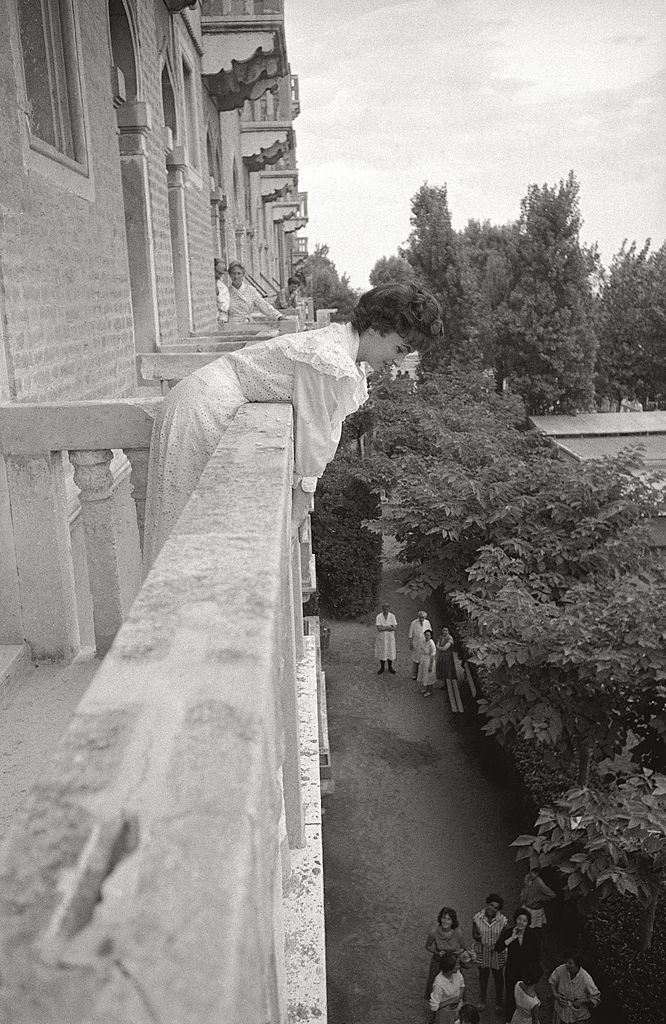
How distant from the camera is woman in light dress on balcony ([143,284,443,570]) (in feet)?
9.68

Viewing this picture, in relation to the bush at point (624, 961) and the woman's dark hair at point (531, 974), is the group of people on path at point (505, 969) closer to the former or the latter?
the woman's dark hair at point (531, 974)

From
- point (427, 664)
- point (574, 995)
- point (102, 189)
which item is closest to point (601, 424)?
point (427, 664)

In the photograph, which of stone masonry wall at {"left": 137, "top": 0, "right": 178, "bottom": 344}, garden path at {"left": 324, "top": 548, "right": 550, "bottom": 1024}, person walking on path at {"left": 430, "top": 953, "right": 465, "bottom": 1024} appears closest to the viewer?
person walking on path at {"left": 430, "top": 953, "right": 465, "bottom": 1024}

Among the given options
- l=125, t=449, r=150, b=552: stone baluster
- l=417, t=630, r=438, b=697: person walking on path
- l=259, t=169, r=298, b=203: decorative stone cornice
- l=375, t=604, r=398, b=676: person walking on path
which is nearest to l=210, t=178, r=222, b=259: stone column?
l=375, t=604, r=398, b=676: person walking on path

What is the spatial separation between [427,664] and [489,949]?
5.87 metres

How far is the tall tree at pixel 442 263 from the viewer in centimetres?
2700

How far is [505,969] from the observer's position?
719cm

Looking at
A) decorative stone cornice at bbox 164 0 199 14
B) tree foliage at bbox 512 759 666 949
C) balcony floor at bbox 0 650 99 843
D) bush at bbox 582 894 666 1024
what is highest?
decorative stone cornice at bbox 164 0 199 14

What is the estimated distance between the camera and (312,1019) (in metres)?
2.09

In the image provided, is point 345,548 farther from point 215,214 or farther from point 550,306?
point 550,306

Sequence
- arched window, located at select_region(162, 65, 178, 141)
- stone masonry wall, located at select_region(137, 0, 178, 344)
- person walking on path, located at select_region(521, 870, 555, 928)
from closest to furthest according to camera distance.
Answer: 1. person walking on path, located at select_region(521, 870, 555, 928)
2. stone masonry wall, located at select_region(137, 0, 178, 344)
3. arched window, located at select_region(162, 65, 178, 141)

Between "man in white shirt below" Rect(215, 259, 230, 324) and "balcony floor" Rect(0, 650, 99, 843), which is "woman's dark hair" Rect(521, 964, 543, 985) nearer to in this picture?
"balcony floor" Rect(0, 650, 99, 843)

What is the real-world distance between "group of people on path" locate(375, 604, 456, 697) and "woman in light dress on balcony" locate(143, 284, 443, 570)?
10.2m

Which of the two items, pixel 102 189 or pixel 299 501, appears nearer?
pixel 299 501
